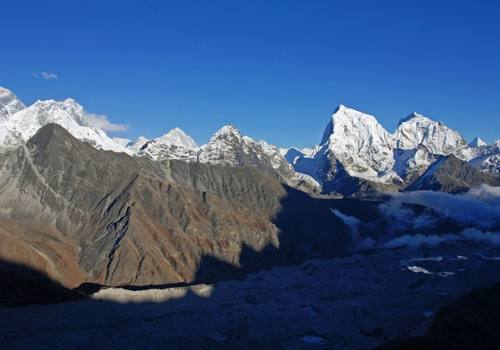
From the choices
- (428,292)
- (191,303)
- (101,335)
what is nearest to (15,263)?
(191,303)

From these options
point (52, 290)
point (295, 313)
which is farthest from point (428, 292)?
point (52, 290)

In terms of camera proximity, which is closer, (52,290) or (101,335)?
(101,335)

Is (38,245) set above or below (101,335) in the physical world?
above

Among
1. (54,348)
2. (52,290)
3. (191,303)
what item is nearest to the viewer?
(54,348)

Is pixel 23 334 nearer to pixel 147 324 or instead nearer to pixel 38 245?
pixel 147 324

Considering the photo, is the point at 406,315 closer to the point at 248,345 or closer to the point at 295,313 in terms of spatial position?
the point at 295,313

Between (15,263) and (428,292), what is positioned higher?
(15,263)

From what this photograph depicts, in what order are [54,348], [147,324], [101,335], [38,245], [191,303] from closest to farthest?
1. [54,348]
2. [101,335]
3. [147,324]
4. [191,303]
5. [38,245]

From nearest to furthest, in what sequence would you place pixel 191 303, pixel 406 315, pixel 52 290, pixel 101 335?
pixel 101 335 < pixel 52 290 < pixel 406 315 < pixel 191 303

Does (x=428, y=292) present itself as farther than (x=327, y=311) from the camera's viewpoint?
Yes
